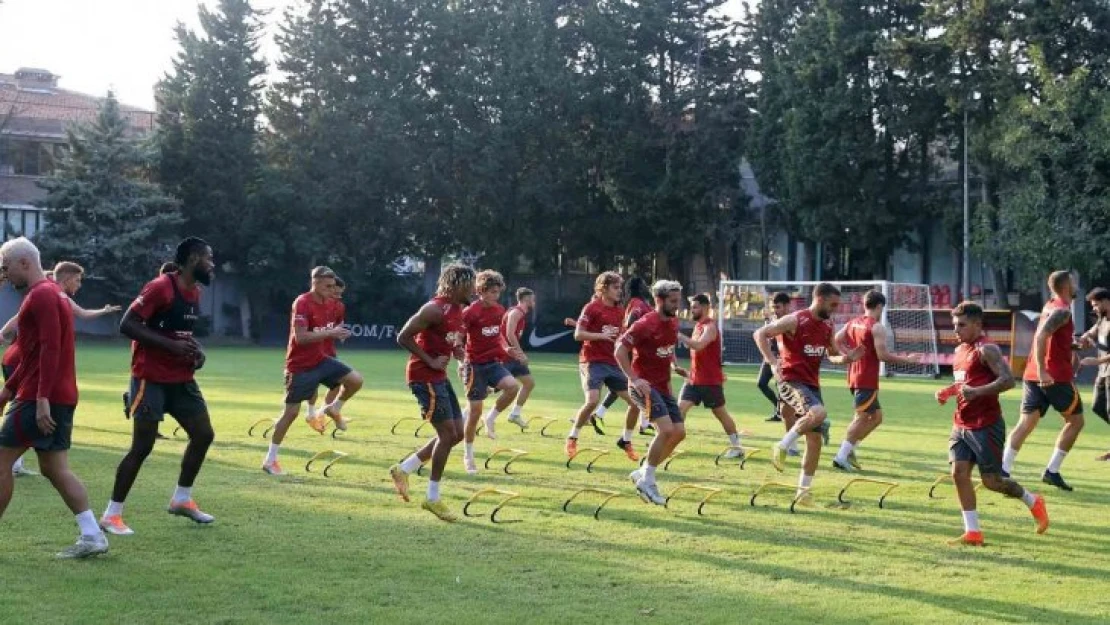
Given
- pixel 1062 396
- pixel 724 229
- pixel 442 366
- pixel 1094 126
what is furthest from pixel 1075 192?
pixel 442 366

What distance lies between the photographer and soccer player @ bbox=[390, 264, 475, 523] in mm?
10859

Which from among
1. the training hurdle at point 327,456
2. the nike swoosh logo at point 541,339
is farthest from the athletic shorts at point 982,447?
the nike swoosh logo at point 541,339

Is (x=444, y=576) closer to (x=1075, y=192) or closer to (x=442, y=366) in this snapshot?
(x=442, y=366)

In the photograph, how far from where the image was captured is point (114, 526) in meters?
9.65

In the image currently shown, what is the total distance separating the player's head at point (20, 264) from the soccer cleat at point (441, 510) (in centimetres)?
376

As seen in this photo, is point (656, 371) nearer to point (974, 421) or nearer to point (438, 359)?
point (438, 359)

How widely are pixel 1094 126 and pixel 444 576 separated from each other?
122 ft

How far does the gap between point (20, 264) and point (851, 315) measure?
111 feet

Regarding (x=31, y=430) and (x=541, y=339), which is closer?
(x=31, y=430)

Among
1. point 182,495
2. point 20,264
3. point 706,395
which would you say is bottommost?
point 182,495

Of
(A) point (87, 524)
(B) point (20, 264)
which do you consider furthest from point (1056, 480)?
(B) point (20, 264)

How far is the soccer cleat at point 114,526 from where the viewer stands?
9.62 metres

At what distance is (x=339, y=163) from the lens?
5741cm

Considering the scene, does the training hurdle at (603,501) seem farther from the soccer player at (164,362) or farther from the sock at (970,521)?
the soccer player at (164,362)
